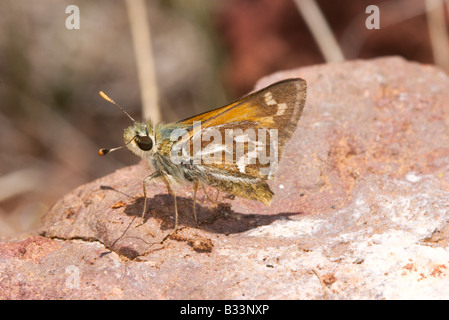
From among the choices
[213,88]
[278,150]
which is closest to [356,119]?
[278,150]

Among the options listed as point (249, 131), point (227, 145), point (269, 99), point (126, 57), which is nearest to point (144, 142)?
point (227, 145)

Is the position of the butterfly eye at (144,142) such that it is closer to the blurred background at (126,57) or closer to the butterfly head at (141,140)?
the butterfly head at (141,140)

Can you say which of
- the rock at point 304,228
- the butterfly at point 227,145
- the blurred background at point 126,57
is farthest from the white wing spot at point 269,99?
the blurred background at point 126,57

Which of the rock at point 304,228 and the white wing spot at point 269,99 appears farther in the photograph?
the white wing spot at point 269,99

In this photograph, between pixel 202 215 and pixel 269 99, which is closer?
pixel 269 99

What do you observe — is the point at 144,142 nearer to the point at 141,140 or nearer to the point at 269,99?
the point at 141,140

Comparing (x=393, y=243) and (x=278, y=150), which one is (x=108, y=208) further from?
(x=393, y=243)
